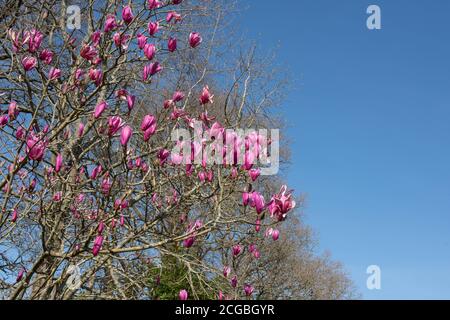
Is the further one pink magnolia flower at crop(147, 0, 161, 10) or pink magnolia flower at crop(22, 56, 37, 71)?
pink magnolia flower at crop(147, 0, 161, 10)

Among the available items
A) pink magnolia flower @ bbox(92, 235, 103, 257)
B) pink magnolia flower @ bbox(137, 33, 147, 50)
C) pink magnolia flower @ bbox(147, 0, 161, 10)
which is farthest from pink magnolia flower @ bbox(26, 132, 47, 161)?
pink magnolia flower @ bbox(147, 0, 161, 10)

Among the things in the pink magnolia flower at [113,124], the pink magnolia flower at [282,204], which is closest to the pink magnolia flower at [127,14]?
the pink magnolia flower at [113,124]

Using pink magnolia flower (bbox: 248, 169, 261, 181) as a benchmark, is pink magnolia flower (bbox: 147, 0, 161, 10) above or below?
above

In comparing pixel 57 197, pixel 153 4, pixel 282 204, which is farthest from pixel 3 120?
pixel 282 204

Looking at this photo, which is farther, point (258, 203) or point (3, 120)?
point (3, 120)

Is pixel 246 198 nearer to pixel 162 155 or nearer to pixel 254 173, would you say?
pixel 254 173

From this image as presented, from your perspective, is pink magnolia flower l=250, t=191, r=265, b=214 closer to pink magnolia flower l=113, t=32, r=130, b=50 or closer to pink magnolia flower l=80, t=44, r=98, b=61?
pink magnolia flower l=113, t=32, r=130, b=50

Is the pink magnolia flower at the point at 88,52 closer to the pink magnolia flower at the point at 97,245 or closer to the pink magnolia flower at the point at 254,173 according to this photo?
the pink magnolia flower at the point at 97,245

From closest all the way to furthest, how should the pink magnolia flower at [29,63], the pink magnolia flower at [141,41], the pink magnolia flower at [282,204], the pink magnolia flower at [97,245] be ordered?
the pink magnolia flower at [282,204] < the pink magnolia flower at [97,245] < the pink magnolia flower at [29,63] < the pink magnolia flower at [141,41]

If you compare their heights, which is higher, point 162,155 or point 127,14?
point 127,14

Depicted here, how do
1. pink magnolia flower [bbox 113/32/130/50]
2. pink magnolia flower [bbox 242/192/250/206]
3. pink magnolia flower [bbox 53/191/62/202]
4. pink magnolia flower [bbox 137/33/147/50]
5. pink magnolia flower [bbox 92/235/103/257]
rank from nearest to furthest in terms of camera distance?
pink magnolia flower [bbox 92/235/103/257] < pink magnolia flower [bbox 242/192/250/206] < pink magnolia flower [bbox 53/191/62/202] < pink magnolia flower [bbox 113/32/130/50] < pink magnolia flower [bbox 137/33/147/50]

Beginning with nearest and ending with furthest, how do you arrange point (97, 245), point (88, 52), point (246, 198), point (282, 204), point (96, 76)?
point (282, 204)
point (97, 245)
point (246, 198)
point (96, 76)
point (88, 52)
